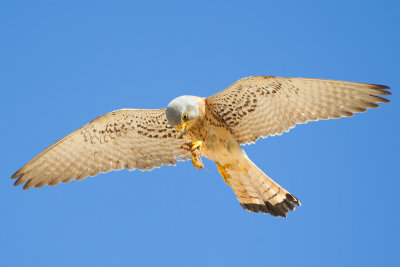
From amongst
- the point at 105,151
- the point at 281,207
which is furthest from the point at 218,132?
the point at 105,151

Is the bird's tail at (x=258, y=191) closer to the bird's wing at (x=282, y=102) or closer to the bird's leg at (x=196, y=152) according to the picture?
the bird's wing at (x=282, y=102)

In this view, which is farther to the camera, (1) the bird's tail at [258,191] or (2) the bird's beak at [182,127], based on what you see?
(1) the bird's tail at [258,191]

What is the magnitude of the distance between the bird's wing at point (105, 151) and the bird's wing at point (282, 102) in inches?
35.1

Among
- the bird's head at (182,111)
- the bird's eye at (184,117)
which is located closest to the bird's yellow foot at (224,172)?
the bird's head at (182,111)

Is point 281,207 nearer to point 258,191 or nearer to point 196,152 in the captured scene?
point 258,191

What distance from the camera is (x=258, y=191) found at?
7613 mm

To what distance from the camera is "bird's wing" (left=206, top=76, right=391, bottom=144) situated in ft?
23.3

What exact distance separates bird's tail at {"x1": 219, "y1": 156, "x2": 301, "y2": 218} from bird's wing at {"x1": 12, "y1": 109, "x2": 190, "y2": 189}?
85cm

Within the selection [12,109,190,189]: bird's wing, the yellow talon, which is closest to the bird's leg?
the yellow talon

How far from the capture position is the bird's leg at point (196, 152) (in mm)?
6848

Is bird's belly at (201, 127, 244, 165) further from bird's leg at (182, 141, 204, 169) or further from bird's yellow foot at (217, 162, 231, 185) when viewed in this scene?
bird's leg at (182, 141, 204, 169)

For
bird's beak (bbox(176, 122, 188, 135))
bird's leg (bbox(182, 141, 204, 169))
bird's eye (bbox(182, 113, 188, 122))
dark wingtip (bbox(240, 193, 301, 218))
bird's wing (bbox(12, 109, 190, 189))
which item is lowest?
dark wingtip (bbox(240, 193, 301, 218))

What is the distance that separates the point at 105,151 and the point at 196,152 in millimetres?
1713

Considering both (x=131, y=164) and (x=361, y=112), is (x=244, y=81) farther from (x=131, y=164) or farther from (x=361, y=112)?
(x=131, y=164)
